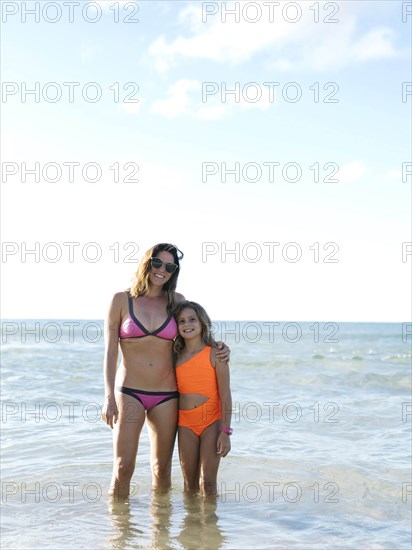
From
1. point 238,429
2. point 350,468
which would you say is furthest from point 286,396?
point 350,468

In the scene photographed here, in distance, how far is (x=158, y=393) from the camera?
5293mm

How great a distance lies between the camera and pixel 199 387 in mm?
5297

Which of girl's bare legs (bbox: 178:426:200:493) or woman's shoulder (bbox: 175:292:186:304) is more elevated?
woman's shoulder (bbox: 175:292:186:304)

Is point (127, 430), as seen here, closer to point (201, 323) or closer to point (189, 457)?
point (189, 457)

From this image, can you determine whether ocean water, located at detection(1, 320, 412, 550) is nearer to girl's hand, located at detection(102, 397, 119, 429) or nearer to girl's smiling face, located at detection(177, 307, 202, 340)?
girl's hand, located at detection(102, 397, 119, 429)

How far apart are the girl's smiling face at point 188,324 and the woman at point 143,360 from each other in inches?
3.0

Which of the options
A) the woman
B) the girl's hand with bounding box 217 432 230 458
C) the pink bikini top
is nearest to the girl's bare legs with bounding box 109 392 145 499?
the woman

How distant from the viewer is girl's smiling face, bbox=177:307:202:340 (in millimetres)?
5230

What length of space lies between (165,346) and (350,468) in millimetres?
3376

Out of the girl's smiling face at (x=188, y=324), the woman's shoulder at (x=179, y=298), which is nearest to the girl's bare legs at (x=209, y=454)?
the girl's smiling face at (x=188, y=324)

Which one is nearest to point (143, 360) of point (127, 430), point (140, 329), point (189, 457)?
point (140, 329)

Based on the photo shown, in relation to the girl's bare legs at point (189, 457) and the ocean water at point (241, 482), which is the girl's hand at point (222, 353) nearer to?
the girl's bare legs at point (189, 457)

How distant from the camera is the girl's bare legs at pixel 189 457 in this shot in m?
5.38

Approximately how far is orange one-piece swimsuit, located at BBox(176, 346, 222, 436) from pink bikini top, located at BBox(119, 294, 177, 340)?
275mm
